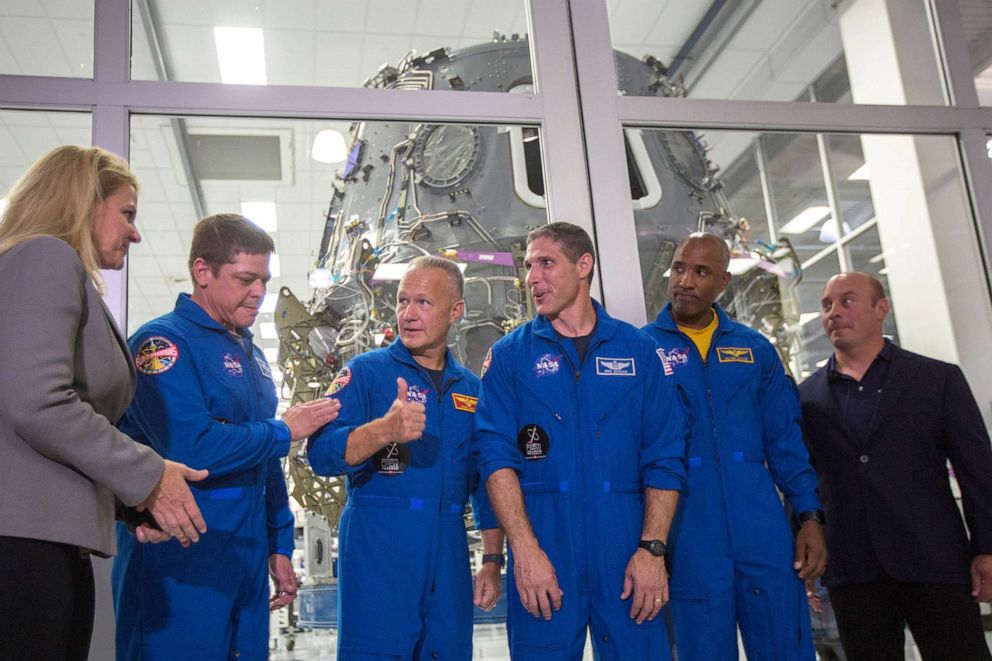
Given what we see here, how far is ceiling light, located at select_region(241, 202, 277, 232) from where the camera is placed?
118 inches

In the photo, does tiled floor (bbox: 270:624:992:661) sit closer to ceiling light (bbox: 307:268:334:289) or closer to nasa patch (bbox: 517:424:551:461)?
nasa patch (bbox: 517:424:551:461)

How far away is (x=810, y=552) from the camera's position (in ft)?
8.02

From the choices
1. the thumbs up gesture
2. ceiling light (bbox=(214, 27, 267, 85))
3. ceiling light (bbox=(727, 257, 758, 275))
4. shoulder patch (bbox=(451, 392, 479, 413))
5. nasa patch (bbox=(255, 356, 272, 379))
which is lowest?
the thumbs up gesture

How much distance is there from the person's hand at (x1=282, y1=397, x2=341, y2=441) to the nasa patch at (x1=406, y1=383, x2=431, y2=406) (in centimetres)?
23

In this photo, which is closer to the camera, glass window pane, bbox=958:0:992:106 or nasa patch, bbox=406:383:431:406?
nasa patch, bbox=406:383:431:406

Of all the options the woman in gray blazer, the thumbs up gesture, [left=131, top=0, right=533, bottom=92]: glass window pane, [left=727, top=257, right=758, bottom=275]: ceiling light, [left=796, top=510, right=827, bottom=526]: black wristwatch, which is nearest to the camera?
the woman in gray blazer

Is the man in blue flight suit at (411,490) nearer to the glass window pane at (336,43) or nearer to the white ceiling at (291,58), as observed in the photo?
the white ceiling at (291,58)

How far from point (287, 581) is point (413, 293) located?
934 mm

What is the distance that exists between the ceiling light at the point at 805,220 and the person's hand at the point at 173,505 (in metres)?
2.89

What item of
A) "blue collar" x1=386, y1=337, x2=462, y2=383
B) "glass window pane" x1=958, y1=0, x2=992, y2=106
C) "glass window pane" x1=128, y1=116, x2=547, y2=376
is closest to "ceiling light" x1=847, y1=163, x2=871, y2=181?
"glass window pane" x1=958, y1=0, x2=992, y2=106

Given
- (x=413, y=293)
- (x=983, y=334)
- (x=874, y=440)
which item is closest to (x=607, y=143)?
(x=413, y=293)

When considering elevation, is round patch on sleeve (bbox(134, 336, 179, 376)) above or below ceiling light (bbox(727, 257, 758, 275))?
below

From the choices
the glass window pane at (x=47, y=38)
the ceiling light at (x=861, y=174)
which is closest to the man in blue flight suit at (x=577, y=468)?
the glass window pane at (x=47, y=38)

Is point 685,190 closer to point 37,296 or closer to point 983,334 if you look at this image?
point 983,334
